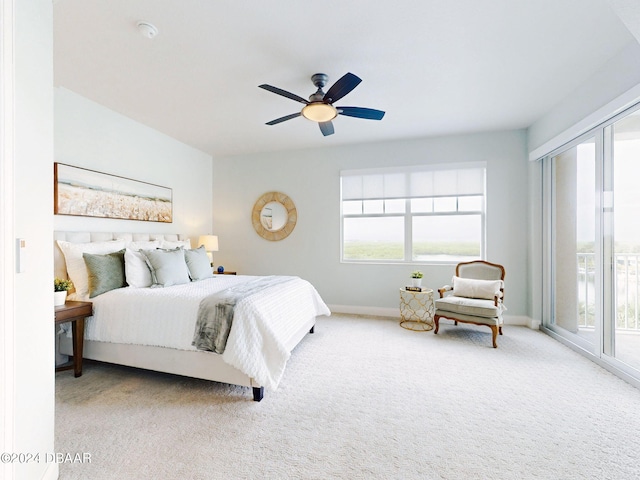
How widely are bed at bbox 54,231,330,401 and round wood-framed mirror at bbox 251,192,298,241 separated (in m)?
2.04

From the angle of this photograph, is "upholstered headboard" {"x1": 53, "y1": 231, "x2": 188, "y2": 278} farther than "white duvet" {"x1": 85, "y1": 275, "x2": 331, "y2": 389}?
Yes

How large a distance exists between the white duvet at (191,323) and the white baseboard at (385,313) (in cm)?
194

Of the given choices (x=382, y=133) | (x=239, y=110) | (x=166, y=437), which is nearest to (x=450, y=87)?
(x=382, y=133)

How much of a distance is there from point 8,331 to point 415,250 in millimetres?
4268

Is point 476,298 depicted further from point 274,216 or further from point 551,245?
point 274,216

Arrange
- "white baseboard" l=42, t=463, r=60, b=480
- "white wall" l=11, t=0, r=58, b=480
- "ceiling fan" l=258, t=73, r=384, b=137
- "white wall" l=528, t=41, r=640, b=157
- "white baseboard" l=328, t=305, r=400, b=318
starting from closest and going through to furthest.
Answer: "white wall" l=11, t=0, r=58, b=480, "white baseboard" l=42, t=463, r=60, b=480, "white wall" l=528, t=41, r=640, b=157, "ceiling fan" l=258, t=73, r=384, b=137, "white baseboard" l=328, t=305, r=400, b=318

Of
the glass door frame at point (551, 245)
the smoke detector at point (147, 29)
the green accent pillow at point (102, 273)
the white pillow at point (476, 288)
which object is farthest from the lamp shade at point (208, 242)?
the glass door frame at point (551, 245)

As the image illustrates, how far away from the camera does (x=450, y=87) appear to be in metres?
2.85

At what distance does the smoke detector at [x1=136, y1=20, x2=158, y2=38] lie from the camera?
1987mm

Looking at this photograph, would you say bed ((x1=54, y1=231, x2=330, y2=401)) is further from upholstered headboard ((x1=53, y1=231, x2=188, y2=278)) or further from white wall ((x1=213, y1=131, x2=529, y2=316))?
white wall ((x1=213, y1=131, x2=529, y2=316))

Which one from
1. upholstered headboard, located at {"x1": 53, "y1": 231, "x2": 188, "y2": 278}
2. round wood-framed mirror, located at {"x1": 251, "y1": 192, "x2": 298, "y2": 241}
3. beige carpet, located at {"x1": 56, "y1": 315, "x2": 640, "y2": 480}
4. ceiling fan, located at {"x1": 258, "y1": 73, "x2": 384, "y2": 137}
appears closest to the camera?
beige carpet, located at {"x1": 56, "y1": 315, "x2": 640, "y2": 480}

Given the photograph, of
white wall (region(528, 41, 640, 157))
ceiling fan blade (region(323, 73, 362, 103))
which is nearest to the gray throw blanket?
ceiling fan blade (region(323, 73, 362, 103))

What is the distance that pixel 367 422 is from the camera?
1854 millimetres

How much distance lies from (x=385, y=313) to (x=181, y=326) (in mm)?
3061
